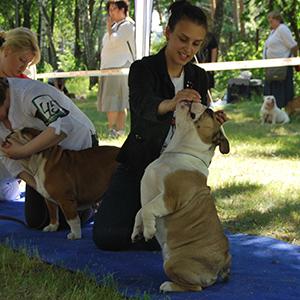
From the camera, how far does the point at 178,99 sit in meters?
2.99

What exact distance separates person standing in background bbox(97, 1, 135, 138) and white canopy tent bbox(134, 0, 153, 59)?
6.49 feet

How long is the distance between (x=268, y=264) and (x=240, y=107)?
1103 cm

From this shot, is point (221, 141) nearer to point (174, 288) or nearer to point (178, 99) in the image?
point (178, 99)

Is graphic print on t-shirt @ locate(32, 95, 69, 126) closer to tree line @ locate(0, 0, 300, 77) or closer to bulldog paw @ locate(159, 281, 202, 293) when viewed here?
bulldog paw @ locate(159, 281, 202, 293)

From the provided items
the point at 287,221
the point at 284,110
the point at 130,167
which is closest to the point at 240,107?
the point at 284,110

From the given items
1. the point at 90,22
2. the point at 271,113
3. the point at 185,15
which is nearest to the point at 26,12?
the point at 90,22

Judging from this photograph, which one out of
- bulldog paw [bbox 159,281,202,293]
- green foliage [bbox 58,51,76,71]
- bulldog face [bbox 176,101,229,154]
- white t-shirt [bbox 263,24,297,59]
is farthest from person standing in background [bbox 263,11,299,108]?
green foliage [bbox 58,51,76,71]

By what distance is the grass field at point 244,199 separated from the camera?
10.8 feet

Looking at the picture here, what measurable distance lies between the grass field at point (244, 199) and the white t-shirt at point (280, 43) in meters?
1.40

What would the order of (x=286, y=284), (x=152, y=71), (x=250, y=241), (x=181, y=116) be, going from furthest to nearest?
1. (x=250, y=241)
2. (x=152, y=71)
3. (x=286, y=284)
4. (x=181, y=116)

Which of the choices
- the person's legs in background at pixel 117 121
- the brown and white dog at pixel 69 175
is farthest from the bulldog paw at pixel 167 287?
the person's legs in background at pixel 117 121

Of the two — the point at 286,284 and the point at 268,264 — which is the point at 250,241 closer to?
the point at 268,264

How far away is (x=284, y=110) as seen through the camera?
1233cm

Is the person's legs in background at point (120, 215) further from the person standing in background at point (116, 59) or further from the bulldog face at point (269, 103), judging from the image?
the bulldog face at point (269, 103)
